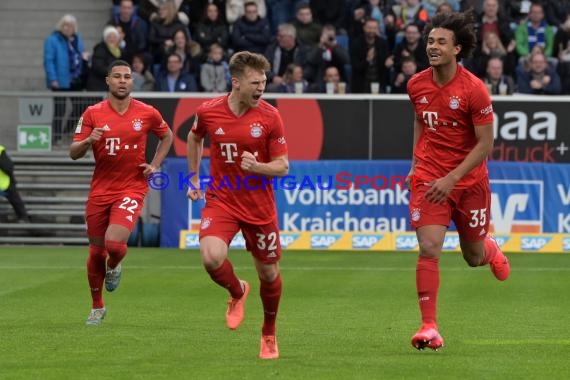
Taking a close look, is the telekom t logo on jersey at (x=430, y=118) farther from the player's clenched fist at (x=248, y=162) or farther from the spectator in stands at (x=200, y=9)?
the spectator in stands at (x=200, y=9)

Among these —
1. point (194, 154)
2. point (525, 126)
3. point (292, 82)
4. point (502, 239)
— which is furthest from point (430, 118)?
point (292, 82)

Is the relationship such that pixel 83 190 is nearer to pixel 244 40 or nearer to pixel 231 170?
pixel 244 40

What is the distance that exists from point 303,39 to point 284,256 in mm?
5870

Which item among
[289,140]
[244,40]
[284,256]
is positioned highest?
[244,40]

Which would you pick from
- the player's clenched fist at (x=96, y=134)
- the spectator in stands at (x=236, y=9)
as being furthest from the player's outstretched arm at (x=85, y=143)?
the spectator in stands at (x=236, y=9)

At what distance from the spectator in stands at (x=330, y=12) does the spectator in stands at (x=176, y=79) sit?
10.7ft

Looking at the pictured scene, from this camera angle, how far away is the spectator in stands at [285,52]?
2589 centimetres

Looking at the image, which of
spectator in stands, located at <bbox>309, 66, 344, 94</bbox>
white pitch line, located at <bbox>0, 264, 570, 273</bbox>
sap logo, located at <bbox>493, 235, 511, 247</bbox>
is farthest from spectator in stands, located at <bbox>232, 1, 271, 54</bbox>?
white pitch line, located at <bbox>0, 264, 570, 273</bbox>

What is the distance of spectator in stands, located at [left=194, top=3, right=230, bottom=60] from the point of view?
87.6 feet

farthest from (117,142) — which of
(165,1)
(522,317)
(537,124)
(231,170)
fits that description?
(165,1)

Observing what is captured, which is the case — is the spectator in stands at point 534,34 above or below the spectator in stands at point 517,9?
below

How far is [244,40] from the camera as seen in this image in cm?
2659

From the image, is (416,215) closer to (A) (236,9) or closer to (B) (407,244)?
(B) (407,244)

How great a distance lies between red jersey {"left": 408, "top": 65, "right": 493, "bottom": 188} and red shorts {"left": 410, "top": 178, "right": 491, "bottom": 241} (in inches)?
3.9
